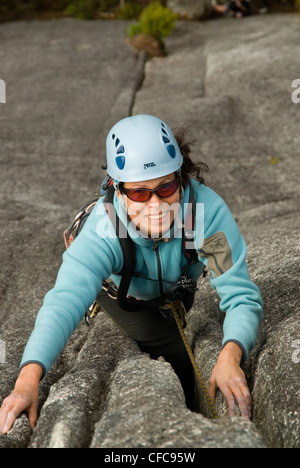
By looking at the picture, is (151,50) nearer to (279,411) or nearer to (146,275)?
(146,275)

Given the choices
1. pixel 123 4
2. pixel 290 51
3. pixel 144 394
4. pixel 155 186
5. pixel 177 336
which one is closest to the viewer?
pixel 144 394

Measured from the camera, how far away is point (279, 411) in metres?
Result: 3.41

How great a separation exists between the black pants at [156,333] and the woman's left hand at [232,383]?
4.06ft

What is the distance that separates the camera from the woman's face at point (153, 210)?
3848 mm

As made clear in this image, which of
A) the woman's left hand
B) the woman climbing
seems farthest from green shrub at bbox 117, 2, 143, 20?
the woman's left hand

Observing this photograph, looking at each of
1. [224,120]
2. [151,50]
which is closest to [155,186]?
[224,120]

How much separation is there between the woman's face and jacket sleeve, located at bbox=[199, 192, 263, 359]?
0.25m

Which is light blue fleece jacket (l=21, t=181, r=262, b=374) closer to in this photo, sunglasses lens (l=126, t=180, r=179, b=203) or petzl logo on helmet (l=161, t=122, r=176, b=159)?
sunglasses lens (l=126, t=180, r=179, b=203)

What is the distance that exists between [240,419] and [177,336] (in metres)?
1.94

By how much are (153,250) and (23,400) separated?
1406 millimetres

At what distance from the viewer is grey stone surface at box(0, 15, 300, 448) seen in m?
3.31

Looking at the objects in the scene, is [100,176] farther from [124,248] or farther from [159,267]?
[124,248]

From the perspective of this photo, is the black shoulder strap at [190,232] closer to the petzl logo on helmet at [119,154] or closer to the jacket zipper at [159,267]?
the jacket zipper at [159,267]

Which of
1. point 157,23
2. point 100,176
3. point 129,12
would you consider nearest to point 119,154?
point 100,176
